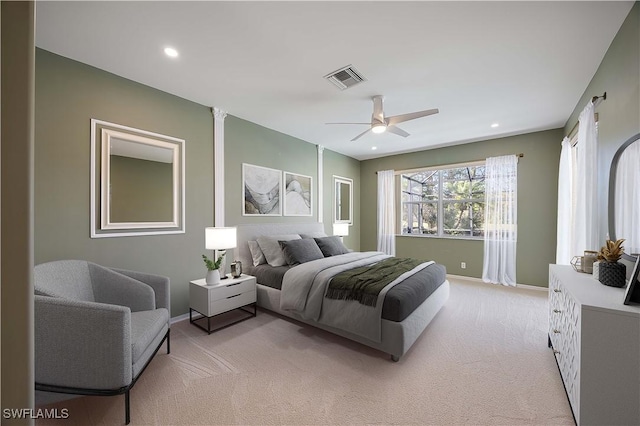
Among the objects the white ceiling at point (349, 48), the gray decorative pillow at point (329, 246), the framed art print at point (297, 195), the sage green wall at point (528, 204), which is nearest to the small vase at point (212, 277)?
the gray decorative pillow at point (329, 246)

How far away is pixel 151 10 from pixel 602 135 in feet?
12.4

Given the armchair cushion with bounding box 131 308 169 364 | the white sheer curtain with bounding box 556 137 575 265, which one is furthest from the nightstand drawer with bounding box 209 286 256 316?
the white sheer curtain with bounding box 556 137 575 265

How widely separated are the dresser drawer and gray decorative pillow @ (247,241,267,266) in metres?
0.50

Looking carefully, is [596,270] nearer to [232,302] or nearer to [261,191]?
[232,302]

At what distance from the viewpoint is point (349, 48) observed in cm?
217

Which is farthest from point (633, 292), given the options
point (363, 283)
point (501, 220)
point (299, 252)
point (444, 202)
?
point (444, 202)

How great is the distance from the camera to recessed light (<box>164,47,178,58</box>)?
7.22 ft

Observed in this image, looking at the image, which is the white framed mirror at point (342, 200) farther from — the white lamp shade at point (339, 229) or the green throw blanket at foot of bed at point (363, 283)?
the green throw blanket at foot of bed at point (363, 283)

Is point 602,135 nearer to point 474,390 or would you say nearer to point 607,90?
point 607,90

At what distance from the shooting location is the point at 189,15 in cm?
184

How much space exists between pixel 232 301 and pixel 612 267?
3.25m

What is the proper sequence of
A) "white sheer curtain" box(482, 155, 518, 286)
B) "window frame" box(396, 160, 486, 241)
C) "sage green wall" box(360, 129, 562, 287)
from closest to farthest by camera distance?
1. "sage green wall" box(360, 129, 562, 287)
2. "white sheer curtain" box(482, 155, 518, 286)
3. "window frame" box(396, 160, 486, 241)

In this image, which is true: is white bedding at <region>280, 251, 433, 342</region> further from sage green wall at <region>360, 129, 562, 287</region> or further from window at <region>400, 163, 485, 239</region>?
window at <region>400, 163, 485, 239</region>

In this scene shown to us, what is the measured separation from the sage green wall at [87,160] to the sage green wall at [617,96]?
13.0ft
